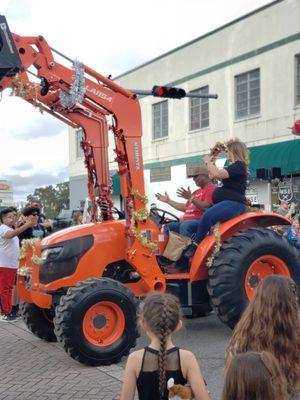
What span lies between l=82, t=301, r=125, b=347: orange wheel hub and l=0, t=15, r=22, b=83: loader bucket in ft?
9.01

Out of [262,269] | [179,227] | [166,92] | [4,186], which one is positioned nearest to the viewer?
[262,269]

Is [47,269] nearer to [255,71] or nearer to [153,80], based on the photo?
[255,71]

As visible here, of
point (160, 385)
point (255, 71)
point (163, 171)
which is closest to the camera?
point (160, 385)

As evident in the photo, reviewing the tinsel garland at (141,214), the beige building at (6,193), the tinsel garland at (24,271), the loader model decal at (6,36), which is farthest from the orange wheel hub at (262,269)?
the beige building at (6,193)

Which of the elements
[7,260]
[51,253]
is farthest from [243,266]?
[7,260]

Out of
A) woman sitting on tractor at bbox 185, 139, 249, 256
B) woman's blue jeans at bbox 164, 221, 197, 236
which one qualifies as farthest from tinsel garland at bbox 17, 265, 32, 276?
woman sitting on tractor at bbox 185, 139, 249, 256

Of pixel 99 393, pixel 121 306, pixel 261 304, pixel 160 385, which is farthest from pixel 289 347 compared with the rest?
pixel 121 306

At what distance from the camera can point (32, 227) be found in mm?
9922

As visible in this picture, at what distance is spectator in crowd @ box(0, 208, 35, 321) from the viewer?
8828mm

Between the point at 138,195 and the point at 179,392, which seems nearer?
the point at 179,392

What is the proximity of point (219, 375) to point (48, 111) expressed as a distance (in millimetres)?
3768

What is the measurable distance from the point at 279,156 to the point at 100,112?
13.8 meters

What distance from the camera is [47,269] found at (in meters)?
6.56

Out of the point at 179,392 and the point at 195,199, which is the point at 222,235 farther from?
the point at 179,392
